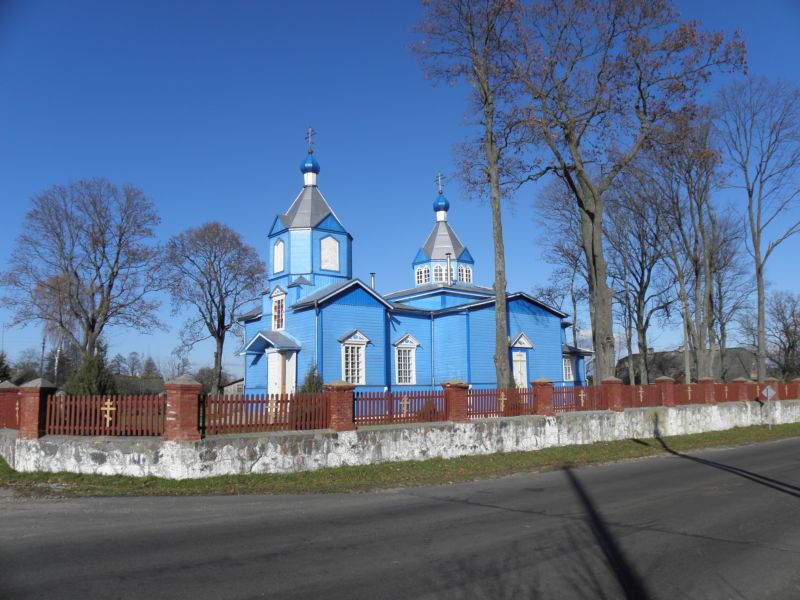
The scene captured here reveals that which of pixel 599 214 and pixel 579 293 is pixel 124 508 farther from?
pixel 579 293

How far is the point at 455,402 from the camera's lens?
627 inches

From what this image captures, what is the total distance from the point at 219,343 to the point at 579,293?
952 inches

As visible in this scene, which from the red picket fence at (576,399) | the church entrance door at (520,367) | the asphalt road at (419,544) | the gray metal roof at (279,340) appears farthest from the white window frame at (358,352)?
the asphalt road at (419,544)

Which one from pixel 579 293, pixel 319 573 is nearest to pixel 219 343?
pixel 579 293

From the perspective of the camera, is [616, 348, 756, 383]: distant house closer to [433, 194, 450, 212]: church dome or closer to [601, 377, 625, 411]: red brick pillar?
[433, 194, 450, 212]: church dome

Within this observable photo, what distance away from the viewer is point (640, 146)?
23.8 m

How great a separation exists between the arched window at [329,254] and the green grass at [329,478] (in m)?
15.5

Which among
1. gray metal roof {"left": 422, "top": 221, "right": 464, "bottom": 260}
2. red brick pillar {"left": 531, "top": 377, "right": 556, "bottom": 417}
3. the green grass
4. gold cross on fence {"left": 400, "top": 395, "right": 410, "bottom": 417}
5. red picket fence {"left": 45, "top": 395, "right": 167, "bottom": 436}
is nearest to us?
the green grass

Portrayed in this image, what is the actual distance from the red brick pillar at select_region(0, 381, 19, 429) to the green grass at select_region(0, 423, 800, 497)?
1334 mm

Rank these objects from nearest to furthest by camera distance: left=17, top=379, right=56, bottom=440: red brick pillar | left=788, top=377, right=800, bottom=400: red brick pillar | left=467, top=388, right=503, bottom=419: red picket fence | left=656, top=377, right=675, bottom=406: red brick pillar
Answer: left=17, top=379, right=56, bottom=440: red brick pillar < left=467, top=388, right=503, bottom=419: red picket fence < left=656, top=377, right=675, bottom=406: red brick pillar < left=788, top=377, right=800, bottom=400: red brick pillar

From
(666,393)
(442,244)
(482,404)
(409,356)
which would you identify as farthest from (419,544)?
(442,244)

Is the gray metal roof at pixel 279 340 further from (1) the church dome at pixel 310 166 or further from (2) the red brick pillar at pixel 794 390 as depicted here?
(2) the red brick pillar at pixel 794 390

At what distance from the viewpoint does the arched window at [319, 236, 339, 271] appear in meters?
30.0

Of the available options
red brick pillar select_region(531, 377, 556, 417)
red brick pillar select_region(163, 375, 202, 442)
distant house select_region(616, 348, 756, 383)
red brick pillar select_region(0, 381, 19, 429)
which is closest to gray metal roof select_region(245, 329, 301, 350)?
Answer: red brick pillar select_region(531, 377, 556, 417)
